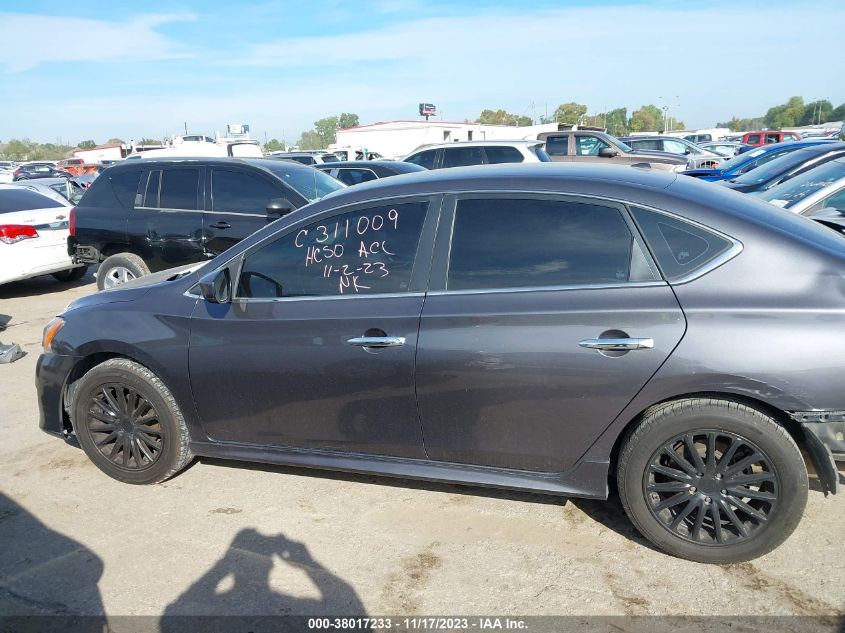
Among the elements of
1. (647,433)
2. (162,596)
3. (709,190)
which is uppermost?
(709,190)

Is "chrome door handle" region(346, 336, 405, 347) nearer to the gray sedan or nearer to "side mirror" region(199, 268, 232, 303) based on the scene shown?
the gray sedan

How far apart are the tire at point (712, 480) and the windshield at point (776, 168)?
296 inches

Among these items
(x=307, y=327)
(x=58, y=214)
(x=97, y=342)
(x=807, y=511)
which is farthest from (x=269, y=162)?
(x=807, y=511)

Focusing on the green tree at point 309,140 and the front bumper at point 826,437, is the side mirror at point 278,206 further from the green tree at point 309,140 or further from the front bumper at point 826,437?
the green tree at point 309,140

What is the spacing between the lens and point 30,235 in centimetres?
896

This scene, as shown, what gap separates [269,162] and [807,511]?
637 cm

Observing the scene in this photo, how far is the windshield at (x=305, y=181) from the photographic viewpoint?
292 inches

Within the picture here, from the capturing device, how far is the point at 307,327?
132 inches

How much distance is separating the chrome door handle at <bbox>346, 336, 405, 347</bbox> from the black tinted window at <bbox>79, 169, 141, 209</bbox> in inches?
222

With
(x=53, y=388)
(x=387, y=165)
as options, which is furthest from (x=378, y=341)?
(x=387, y=165)

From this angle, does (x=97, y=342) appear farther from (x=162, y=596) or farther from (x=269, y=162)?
(x=269, y=162)

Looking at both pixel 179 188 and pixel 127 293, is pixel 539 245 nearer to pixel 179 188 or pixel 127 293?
pixel 127 293

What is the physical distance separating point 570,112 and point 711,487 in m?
93.8

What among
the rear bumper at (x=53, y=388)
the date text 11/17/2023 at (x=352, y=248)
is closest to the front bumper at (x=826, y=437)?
the date text 11/17/2023 at (x=352, y=248)
